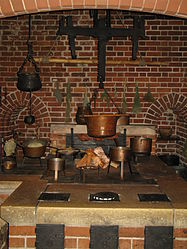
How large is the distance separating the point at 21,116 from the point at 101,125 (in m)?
2.49

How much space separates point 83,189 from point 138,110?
8.12 feet

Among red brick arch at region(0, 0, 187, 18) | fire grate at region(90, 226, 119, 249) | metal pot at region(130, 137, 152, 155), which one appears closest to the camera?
red brick arch at region(0, 0, 187, 18)

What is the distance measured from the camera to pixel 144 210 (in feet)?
9.37

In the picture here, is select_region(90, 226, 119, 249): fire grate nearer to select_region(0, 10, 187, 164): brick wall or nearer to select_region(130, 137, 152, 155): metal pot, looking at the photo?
select_region(130, 137, 152, 155): metal pot

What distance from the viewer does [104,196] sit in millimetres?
3131

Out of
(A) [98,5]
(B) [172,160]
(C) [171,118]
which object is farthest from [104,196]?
(C) [171,118]

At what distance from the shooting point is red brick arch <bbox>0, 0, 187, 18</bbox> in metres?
2.66

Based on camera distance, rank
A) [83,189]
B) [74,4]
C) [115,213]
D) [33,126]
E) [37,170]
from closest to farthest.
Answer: [74,4]
[115,213]
[83,189]
[37,170]
[33,126]

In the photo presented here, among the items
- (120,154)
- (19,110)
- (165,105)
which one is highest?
(165,105)

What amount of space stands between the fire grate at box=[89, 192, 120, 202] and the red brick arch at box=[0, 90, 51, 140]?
9.48 feet

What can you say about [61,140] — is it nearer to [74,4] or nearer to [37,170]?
[37,170]

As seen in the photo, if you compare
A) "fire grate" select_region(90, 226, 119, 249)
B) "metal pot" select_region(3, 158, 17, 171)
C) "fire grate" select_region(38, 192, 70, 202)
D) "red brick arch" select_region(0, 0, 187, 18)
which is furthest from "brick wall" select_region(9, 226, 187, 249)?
"red brick arch" select_region(0, 0, 187, 18)

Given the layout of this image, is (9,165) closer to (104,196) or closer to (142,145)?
(104,196)

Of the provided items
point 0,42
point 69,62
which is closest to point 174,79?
point 69,62
